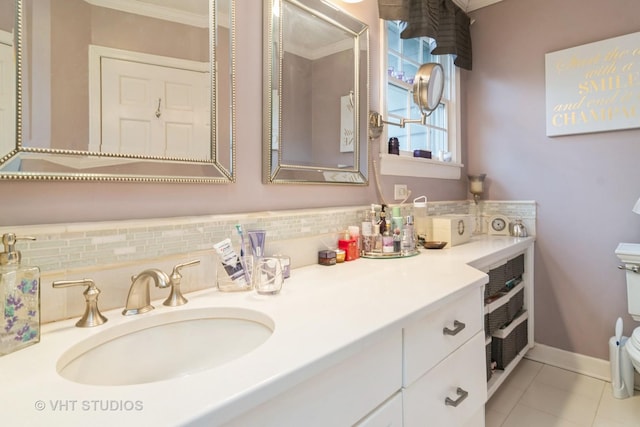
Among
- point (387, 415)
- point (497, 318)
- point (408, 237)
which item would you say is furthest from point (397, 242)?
point (387, 415)

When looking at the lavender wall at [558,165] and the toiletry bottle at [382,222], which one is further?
the lavender wall at [558,165]

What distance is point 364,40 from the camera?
1.61m

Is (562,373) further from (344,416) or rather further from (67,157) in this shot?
(67,157)

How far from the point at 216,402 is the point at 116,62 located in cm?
84

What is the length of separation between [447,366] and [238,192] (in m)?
0.82

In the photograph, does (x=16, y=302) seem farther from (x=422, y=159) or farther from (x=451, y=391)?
(x=422, y=159)

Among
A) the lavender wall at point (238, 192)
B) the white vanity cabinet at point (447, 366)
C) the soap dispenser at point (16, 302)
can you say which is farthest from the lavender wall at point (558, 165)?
the soap dispenser at point (16, 302)

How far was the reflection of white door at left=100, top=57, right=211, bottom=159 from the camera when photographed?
2.77 feet

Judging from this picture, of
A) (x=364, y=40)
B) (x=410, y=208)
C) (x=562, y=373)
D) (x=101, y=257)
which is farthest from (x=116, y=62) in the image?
(x=562, y=373)

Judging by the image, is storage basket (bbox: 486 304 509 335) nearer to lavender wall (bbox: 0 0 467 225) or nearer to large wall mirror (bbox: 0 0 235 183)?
lavender wall (bbox: 0 0 467 225)

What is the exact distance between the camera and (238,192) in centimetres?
113

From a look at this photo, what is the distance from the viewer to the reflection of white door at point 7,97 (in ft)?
2.31

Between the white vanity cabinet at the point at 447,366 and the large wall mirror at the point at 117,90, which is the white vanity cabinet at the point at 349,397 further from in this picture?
the large wall mirror at the point at 117,90

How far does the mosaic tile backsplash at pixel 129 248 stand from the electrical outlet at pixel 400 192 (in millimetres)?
699
